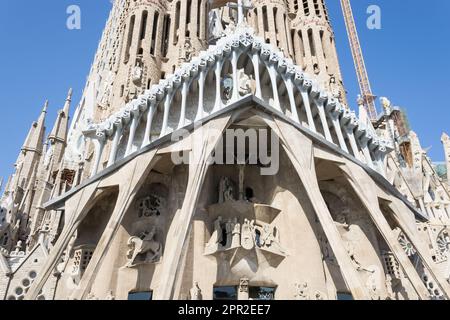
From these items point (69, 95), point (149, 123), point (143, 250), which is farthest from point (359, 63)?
point (143, 250)

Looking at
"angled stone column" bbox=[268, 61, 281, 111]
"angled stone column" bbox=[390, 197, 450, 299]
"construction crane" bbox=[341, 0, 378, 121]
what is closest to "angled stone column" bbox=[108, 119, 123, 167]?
"angled stone column" bbox=[268, 61, 281, 111]

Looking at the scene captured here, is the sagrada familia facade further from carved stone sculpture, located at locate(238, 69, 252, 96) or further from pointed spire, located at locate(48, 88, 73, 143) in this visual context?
pointed spire, located at locate(48, 88, 73, 143)

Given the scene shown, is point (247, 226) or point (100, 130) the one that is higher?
point (100, 130)

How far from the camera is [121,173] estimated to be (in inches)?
483

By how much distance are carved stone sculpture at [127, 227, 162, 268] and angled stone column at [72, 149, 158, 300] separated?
146cm

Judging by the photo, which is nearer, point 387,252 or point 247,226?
point 247,226

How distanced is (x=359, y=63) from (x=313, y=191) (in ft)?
125

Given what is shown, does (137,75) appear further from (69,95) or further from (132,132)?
(69,95)

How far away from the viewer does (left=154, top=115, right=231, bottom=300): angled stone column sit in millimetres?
9867
